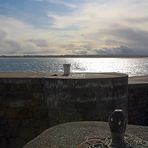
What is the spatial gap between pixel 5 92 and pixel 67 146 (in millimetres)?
5086

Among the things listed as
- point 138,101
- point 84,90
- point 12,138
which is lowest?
point 12,138

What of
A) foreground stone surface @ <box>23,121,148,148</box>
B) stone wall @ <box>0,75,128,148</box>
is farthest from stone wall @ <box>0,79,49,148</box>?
foreground stone surface @ <box>23,121,148,148</box>

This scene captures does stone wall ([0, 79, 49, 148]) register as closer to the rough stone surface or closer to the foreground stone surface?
the rough stone surface

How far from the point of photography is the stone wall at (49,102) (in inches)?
358

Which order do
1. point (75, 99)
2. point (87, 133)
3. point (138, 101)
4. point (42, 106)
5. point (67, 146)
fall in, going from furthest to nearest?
point (138, 101), point (42, 106), point (75, 99), point (87, 133), point (67, 146)

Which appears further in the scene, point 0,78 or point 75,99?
point 0,78

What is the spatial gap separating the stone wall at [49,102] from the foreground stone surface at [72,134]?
2.51 metres

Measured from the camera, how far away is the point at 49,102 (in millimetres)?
9320

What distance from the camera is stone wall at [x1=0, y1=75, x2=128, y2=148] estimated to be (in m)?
9.09

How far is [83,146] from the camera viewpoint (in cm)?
520

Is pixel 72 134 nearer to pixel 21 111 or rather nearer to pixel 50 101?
pixel 50 101

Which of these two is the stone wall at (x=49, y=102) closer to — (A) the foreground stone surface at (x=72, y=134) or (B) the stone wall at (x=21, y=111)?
(B) the stone wall at (x=21, y=111)

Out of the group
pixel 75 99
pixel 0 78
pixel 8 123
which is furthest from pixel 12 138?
pixel 75 99

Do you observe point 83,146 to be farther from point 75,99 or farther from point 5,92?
point 5,92
